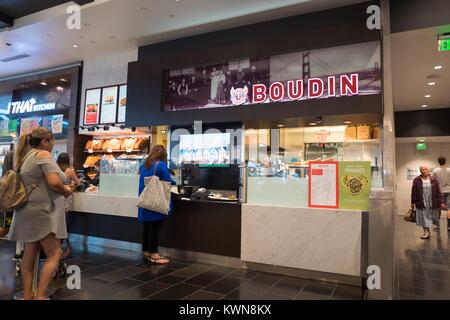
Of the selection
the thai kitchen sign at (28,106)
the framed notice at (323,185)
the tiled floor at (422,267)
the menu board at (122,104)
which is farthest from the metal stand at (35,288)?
the thai kitchen sign at (28,106)

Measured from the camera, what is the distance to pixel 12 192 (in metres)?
2.45

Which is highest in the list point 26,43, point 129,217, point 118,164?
point 26,43

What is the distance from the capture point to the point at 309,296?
3.03 meters

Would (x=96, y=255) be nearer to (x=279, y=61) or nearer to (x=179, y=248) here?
(x=179, y=248)

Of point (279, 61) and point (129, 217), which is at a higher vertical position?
point (279, 61)

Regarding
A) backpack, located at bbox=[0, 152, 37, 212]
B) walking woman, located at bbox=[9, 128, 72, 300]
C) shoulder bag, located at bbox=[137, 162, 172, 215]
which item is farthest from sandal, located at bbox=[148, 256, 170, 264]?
backpack, located at bbox=[0, 152, 37, 212]

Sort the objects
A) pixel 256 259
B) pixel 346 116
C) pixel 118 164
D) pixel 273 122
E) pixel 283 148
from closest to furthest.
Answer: pixel 256 259 < pixel 346 116 < pixel 273 122 < pixel 118 164 < pixel 283 148

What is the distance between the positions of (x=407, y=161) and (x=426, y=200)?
203 inches

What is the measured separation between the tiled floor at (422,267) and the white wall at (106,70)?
20.1ft

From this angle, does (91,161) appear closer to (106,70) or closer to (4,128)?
(106,70)

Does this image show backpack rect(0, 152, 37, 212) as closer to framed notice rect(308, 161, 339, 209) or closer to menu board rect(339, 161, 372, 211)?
framed notice rect(308, 161, 339, 209)

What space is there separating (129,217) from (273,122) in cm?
257

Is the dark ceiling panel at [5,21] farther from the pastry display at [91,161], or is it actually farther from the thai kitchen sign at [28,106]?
the pastry display at [91,161]
